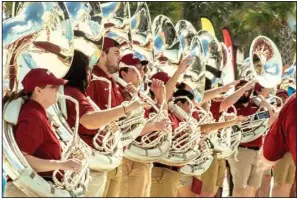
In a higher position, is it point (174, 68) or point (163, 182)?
point (174, 68)

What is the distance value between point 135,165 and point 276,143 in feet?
3.45

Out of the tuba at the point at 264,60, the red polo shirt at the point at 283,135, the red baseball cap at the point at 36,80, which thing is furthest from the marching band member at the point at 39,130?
the tuba at the point at 264,60

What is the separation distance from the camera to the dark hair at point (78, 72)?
4.89 meters

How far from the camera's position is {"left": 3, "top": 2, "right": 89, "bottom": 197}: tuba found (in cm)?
426

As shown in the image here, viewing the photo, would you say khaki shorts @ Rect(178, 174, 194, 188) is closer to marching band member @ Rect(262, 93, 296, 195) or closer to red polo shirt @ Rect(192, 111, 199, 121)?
red polo shirt @ Rect(192, 111, 199, 121)

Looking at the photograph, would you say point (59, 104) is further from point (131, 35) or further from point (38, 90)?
point (131, 35)

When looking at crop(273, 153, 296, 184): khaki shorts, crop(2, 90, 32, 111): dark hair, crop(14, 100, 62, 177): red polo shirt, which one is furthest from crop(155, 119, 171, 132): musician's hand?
crop(273, 153, 296, 184): khaki shorts

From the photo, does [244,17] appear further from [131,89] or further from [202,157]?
[131,89]

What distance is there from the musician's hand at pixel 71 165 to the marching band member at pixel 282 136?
1486 millimetres

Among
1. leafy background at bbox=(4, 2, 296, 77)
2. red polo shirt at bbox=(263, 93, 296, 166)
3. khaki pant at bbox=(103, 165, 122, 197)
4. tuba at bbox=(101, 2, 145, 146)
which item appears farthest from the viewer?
leafy background at bbox=(4, 2, 296, 77)

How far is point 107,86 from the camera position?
5277 mm

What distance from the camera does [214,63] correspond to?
7012 mm

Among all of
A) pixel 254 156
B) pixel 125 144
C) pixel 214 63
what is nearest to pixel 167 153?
pixel 125 144

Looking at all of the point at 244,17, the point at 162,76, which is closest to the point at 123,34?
the point at 162,76
